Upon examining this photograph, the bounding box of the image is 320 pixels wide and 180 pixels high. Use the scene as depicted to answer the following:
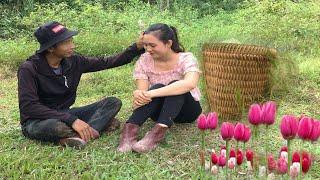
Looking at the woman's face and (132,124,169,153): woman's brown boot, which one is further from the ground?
the woman's face

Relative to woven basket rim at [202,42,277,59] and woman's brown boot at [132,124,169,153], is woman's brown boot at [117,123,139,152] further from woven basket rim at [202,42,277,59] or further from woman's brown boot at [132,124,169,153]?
woven basket rim at [202,42,277,59]

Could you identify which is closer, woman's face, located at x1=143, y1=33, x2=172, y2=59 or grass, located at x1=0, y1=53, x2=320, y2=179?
grass, located at x1=0, y1=53, x2=320, y2=179

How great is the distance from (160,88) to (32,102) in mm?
939

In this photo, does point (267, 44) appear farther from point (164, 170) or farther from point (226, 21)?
point (226, 21)

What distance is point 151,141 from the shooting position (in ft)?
11.6

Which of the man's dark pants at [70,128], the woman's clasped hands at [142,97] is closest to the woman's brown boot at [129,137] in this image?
the woman's clasped hands at [142,97]

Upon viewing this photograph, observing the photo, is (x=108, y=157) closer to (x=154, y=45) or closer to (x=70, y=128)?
(x=70, y=128)

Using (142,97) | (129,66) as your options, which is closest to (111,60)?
(142,97)

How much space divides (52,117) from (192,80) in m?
1.06

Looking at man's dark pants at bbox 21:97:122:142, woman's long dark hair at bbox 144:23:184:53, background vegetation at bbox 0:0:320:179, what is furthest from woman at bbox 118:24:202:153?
man's dark pants at bbox 21:97:122:142

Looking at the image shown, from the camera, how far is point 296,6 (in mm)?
10305

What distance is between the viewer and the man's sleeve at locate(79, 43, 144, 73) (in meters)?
4.02

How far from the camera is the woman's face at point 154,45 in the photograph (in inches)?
145

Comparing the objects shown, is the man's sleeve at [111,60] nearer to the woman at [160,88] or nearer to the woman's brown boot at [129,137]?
the woman at [160,88]
